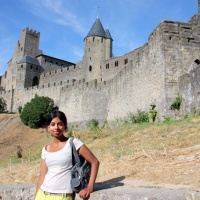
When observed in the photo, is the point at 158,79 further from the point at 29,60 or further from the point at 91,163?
the point at 29,60

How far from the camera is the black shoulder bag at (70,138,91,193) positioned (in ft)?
8.94

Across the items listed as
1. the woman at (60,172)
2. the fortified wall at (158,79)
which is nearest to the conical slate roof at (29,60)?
the fortified wall at (158,79)

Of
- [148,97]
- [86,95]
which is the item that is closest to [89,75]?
[86,95]

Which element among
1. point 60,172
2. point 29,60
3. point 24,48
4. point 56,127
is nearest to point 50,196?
point 60,172

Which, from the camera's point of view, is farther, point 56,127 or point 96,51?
point 96,51

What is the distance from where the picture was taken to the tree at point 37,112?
29914 mm

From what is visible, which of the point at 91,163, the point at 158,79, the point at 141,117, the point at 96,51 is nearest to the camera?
the point at 91,163

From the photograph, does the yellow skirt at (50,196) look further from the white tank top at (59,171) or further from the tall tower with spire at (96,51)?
the tall tower with spire at (96,51)

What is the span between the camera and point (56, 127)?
9.78 feet

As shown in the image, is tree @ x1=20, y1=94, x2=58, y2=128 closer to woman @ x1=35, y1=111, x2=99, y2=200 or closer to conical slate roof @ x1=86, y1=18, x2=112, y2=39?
conical slate roof @ x1=86, y1=18, x2=112, y2=39

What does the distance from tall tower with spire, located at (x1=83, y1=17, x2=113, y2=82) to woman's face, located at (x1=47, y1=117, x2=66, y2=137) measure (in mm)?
35621

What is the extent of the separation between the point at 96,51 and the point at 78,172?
37.6 metres

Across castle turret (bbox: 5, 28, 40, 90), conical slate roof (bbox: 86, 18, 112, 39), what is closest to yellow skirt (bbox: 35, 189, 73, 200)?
conical slate roof (bbox: 86, 18, 112, 39)

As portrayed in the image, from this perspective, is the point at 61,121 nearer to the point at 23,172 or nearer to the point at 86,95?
the point at 23,172
